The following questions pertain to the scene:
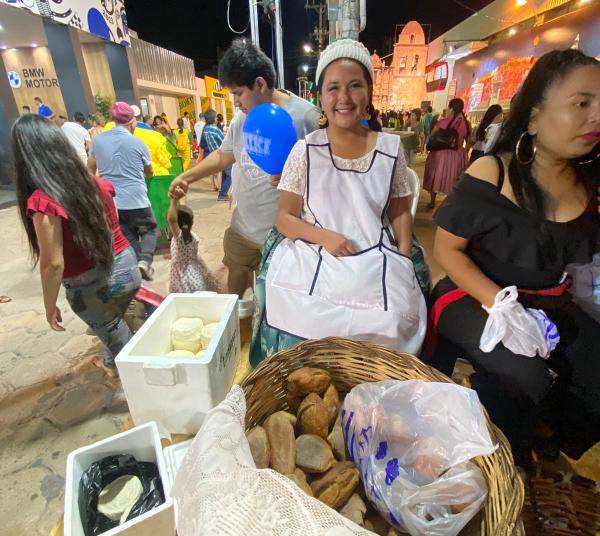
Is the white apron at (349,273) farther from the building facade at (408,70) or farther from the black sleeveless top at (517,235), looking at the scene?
the building facade at (408,70)

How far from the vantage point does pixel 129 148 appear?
343 centimetres

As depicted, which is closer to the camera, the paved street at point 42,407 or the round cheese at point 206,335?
the round cheese at point 206,335

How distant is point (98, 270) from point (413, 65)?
2283 cm

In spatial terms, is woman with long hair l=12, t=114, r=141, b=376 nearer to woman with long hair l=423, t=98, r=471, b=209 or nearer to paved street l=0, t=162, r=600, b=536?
paved street l=0, t=162, r=600, b=536

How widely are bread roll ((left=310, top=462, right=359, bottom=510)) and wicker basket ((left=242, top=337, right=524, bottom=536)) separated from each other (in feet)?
0.80

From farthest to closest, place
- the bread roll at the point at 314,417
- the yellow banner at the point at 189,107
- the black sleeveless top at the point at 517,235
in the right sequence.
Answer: the yellow banner at the point at 189,107
the black sleeveless top at the point at 517,235
the bread roll at the point at 314,417

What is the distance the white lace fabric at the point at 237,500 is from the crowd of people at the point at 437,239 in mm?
597

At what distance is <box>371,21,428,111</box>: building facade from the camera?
1969cm

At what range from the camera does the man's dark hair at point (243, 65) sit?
65.2 inches

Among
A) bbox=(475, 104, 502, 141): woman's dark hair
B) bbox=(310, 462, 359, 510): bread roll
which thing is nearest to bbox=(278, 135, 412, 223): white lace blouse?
bbox=(310, 462, 359, 510): bread roll

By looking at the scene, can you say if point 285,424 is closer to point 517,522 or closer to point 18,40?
point 517,522

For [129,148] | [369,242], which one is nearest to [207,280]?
[369,242]

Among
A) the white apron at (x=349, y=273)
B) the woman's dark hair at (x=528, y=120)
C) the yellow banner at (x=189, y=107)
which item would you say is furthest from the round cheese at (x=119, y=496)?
the yellow banner at (x=189, y=107)

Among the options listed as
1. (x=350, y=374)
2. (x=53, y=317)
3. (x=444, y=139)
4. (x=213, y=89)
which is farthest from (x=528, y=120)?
(x=213, y=89)
